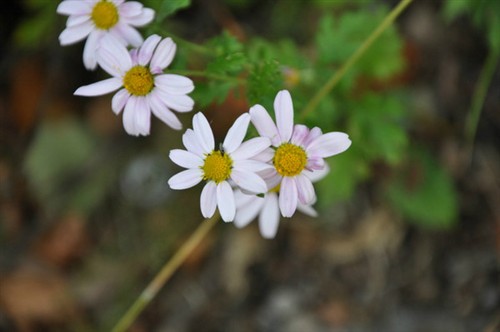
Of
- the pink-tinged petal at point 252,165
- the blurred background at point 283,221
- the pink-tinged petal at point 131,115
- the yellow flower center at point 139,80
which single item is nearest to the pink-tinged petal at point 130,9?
the yellow flower center at point 139,80

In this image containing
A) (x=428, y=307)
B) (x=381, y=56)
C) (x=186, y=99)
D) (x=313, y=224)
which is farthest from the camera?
(x=313, y=224)

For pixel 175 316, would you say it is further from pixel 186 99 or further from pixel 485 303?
pixel 186 99

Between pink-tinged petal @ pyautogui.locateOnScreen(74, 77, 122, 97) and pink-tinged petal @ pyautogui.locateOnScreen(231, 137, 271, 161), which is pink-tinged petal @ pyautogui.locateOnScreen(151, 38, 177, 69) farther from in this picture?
pink-tinged petal @ pyautogui.locateOnScreen(231, 137, 271, 161)

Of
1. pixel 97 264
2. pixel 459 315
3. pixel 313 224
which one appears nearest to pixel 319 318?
pixel 313 224

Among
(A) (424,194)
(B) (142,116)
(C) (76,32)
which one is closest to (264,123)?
(B) (142,116)

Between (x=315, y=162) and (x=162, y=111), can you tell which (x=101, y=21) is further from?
(x=315, y=162)

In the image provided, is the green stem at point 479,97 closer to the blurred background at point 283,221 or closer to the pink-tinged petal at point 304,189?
the blurred background at point 283,221
